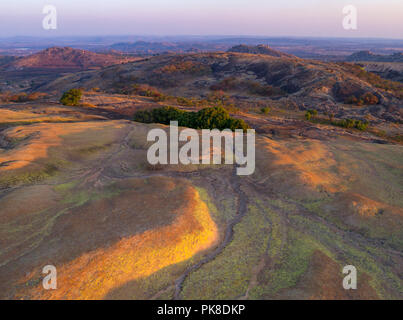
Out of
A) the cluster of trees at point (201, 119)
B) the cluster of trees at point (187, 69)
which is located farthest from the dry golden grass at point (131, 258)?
the cluster of trees at point (187, 69)

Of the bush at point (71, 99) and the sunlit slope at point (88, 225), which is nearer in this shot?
the sunlit slope at point (88, 225)

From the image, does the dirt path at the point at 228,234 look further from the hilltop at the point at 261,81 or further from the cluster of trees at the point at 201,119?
the hilltop at the point at 261,81

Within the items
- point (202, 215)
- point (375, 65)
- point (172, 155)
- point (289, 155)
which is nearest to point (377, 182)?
point (289, 155)

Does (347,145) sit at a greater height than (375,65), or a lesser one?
lesser

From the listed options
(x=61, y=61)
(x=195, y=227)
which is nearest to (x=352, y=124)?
(x=195, y=227)
